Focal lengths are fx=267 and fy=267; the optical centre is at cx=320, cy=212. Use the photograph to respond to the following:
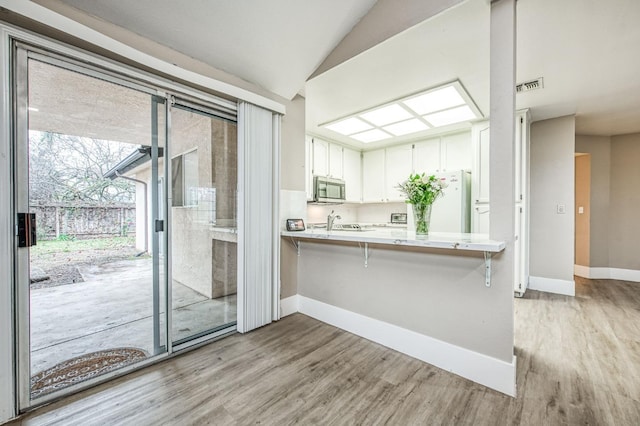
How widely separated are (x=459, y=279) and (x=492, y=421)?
786 millimetres

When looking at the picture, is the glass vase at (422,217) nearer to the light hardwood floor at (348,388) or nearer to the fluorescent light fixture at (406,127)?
the light hardwood floor at (348,388)

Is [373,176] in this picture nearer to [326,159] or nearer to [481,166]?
[326,159]

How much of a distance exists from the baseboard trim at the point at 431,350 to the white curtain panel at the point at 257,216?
2.03 ft

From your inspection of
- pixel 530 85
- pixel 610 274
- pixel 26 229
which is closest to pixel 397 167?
pixel 530 85

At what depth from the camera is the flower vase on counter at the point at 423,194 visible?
2.00m

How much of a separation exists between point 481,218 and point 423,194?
2.20m

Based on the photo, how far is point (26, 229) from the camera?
1.53m

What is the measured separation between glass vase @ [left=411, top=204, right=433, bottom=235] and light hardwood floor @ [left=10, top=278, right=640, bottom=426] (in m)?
1.00

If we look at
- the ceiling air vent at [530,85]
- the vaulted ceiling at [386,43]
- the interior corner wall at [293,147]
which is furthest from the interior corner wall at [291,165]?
the ceiling air vent at [530,85]

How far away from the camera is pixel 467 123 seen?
377cm

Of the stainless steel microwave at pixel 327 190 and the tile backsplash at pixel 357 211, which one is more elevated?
the stainless steel microwave at pixel 327 190

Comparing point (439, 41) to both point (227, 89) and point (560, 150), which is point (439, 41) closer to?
point (227, 89)

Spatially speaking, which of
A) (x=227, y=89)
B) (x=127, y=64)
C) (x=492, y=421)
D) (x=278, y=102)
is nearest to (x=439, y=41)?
(x=278, y=102)

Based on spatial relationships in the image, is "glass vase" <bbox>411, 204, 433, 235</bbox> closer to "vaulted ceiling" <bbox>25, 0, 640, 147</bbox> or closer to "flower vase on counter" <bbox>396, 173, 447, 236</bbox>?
"flower vase on counter" <bbox>396, 173, 447, 236</bbox>
